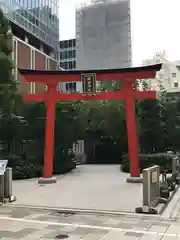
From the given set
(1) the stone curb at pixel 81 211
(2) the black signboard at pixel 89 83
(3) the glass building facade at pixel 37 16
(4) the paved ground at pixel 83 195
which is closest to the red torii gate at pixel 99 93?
(2) the black signboard at pixel 89 83

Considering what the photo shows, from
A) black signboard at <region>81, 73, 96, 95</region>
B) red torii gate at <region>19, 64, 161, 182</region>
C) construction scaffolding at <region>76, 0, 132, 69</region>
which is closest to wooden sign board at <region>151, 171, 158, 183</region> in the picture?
red torii gate at <region>19, 64, 161, 182</region>

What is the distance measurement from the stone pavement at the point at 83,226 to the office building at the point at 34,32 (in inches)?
1144

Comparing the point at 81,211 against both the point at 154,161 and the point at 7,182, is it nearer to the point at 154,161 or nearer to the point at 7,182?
the point at 7,182

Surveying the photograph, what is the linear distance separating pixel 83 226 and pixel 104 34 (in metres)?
48.8

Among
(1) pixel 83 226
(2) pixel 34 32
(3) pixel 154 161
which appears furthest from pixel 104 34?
(1) pixel 83 226

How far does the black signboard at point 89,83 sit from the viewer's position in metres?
16.3

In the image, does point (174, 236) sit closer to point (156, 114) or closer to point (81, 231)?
point (81, 231)

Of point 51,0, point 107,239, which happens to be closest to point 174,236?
point 107,239

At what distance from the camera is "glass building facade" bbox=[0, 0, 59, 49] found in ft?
145

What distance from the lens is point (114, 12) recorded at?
53375 mm

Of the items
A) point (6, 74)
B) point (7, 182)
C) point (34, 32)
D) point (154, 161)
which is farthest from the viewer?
point (34, 32)

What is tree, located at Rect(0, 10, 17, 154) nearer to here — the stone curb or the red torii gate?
the red torii gate

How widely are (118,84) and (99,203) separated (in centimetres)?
1828

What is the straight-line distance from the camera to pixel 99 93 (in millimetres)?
16625
